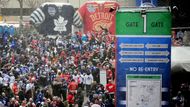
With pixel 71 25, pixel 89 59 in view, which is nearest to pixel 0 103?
pixel 89 59

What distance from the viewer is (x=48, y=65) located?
2773cm

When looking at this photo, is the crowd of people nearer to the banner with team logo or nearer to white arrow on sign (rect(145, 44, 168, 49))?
the banner with team logo

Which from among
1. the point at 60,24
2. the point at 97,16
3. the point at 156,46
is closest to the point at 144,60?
the point at 156,46

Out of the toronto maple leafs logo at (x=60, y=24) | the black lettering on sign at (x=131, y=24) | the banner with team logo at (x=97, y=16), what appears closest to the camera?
the black lettering on sign at (x=131, y=24)

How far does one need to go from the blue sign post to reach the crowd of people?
4025 millimetres

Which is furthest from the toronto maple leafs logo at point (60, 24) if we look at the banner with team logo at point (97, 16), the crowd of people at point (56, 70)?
the banner with team logo at point (97, 16)

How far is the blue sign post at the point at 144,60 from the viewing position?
12.4m

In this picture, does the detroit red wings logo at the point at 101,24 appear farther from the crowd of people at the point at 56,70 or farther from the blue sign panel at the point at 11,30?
the blue sign panel at the point at 11,30

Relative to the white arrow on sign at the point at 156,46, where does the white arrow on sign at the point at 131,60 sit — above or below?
below

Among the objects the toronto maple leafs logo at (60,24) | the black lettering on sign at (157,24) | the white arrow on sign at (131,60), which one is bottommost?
the toronto maple leafs logo at (60,24)

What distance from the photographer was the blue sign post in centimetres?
1243

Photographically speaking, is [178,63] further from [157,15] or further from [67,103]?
[67,103]

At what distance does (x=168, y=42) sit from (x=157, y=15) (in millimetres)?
661

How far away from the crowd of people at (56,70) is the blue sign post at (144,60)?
4.03 m
